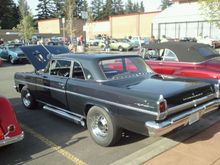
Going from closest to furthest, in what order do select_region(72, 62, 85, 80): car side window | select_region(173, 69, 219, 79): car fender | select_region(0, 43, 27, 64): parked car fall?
select_region(72, 62, 85, 80): car side window
select_region(173, 69, 219, 79): car fender
select_region(0, 43, 27, 64): parked car

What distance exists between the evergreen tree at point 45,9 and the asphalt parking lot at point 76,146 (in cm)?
9425

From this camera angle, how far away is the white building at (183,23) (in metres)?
39.5

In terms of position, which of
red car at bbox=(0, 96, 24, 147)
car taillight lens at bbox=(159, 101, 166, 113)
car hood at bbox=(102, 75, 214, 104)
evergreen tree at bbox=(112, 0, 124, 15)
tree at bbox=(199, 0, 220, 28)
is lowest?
red car at bbox=(0, 96, 24, 147)

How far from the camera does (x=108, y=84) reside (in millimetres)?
5230

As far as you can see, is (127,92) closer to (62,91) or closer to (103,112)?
(103,112)

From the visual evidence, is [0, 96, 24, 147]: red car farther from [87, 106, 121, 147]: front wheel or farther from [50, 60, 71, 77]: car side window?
[50, 60, 71, 77]: car side window

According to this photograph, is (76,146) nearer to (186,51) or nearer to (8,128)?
(8,128)

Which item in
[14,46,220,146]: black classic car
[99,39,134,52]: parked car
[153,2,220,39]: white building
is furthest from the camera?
[153,2,220,39]: white building

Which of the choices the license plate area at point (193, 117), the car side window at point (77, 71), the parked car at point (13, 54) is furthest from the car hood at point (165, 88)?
the parked car at point (13, 54)

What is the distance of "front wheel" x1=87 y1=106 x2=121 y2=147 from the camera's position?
4926 mm

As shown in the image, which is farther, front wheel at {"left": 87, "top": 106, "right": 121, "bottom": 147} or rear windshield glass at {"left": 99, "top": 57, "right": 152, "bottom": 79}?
rear windshield glass at {"left": 99, "top": 57, "right": 152, "bottom": 79}

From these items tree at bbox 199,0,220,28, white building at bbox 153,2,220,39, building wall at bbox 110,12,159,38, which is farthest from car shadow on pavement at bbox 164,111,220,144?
building wall at bbox 110,12,159,38

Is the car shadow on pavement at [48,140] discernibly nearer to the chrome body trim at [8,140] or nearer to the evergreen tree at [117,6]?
the chrome body trim at [8,140]

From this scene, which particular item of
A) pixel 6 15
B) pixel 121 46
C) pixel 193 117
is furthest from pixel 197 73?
pixel 6 15
